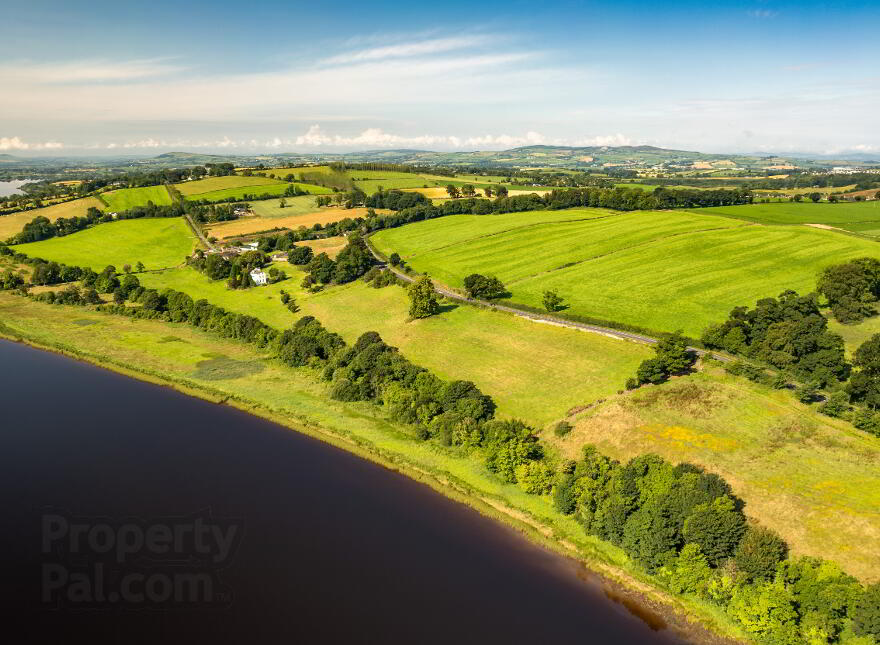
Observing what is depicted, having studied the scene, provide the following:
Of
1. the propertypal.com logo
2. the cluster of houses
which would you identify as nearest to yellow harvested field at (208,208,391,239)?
the cluster of houses

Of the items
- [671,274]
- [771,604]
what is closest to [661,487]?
[771,604]

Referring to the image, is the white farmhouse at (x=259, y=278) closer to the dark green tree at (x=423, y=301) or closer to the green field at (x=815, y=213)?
the dark green tree at (x=423, y=301)

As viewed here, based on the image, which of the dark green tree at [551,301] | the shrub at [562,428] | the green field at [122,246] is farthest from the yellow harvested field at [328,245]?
the shrub at [562,428]

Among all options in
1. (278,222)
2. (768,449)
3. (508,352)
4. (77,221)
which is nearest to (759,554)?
(768,449)

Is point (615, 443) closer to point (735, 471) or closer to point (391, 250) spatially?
point (735, 471)

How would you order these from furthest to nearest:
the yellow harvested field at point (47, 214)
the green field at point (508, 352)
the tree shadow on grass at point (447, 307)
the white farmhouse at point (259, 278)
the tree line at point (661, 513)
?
the yellow harvested field at point (47, 214) → the white farmhouse at point (259, 278) → the tree shadow on grass at point (447, 307) → the green field at point (508, 352) → the tree line at point (661, 513)

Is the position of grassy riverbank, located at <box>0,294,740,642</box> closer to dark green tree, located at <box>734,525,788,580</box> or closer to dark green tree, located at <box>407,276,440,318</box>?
dark green tree, located at <box>734,525,788,580</box>

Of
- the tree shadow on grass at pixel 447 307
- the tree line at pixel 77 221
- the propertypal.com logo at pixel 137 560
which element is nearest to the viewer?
the propertypal.com logo at pixel 137 560
